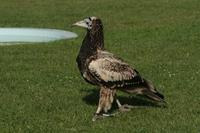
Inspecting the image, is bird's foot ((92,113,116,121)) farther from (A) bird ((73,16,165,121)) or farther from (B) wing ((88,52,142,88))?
(B) wing ((88,52,142,88))

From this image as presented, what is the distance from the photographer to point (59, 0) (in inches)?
1666

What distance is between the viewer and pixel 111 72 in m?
11.3

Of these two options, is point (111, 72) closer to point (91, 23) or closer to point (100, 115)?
point (100, 115)

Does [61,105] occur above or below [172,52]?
above

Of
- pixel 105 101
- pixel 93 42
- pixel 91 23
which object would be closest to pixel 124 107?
pixel 105 101

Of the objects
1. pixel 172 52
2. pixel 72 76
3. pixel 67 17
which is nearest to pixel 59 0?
pixel 67 17

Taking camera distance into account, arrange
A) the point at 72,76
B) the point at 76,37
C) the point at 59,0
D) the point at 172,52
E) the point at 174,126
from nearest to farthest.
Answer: the point at 174,126 < the point at 72,76 < the point at 172,52 < the point at 76,37 < the point at 59,0

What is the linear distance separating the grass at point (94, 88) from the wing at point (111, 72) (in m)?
0.64

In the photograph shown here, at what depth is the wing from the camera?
11.2m

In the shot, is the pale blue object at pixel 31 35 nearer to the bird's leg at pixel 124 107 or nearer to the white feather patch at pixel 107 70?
the bird's leg at pixel 124 107

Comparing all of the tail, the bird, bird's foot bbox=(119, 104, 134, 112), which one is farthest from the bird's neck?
bird's foot bbox=(119, 104, 134, 112)

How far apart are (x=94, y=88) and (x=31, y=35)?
13.0 m

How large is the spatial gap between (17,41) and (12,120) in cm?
1412

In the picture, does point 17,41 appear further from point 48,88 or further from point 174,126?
point 174,126
